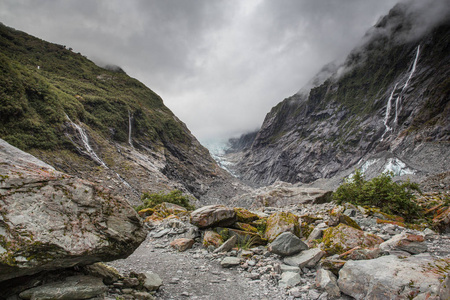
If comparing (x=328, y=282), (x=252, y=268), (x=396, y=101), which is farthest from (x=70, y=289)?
(x=396, y=101)

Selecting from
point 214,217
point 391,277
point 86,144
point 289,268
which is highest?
point 86,144

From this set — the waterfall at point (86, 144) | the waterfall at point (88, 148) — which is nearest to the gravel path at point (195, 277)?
the waterfall at point (88, 148)

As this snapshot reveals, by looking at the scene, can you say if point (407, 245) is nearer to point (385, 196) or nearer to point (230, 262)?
point (230, 262)

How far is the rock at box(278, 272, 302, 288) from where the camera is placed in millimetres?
5246

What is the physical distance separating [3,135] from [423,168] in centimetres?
9561

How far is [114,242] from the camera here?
Result: 4.15 meters

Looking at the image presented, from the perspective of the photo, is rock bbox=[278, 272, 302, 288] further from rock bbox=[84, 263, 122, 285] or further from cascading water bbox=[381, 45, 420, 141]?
cascading water bbox=[381, 45, 420, 141]

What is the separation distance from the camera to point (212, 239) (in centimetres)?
870

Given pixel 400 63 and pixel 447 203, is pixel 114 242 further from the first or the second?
pixel 400 63

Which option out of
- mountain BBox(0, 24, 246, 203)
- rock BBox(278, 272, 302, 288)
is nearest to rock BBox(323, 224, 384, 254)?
rock BBox(278, 272, 302, 288)

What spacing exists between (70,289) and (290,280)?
15.9 ft

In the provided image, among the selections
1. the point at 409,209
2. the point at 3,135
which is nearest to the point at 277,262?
the point at 409,209

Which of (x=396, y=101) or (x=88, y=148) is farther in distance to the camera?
(x=396, y=101)

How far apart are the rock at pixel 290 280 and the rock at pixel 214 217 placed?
4216 mm
